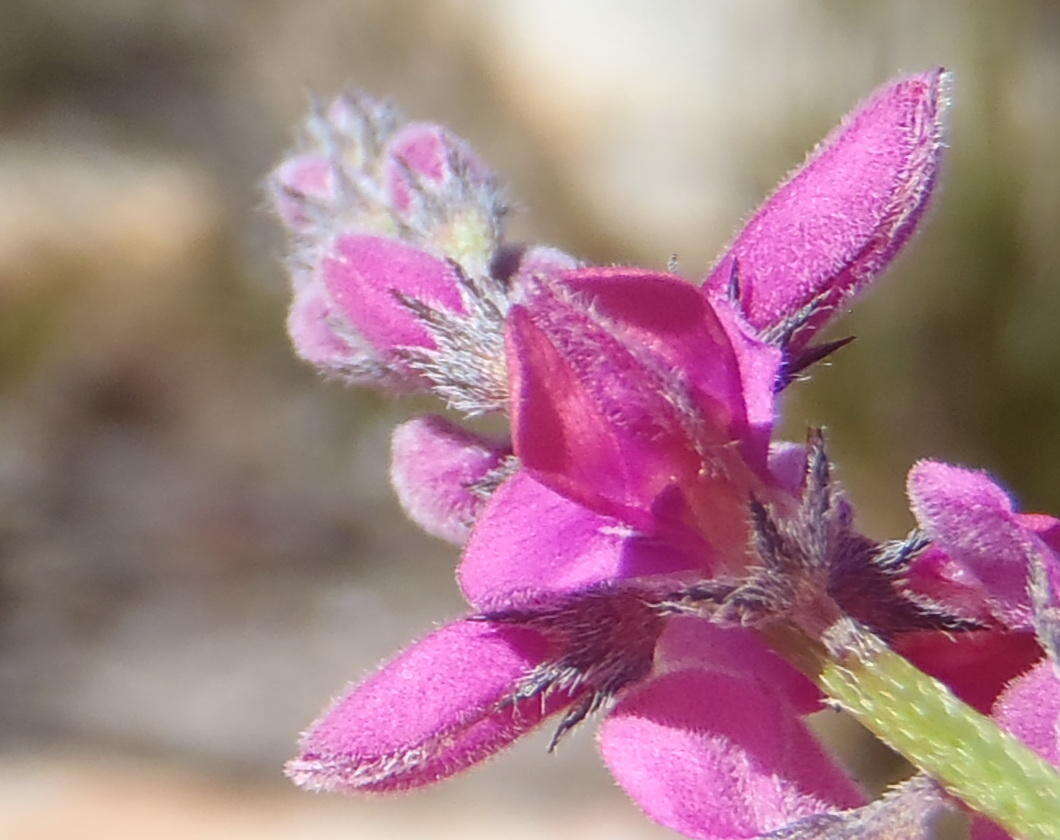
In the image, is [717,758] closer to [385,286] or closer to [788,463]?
[788,463]

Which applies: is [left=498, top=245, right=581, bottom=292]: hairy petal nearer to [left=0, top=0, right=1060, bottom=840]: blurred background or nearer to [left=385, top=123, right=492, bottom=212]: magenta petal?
[left=385, top=123, right=492, bottom=212]: magenta petal

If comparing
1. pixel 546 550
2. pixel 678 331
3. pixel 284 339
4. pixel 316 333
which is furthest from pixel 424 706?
pixel 284 339

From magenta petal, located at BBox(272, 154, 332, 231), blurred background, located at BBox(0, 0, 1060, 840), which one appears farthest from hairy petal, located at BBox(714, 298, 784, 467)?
blurred background, located at BBox(0, 0, 1060, 840)

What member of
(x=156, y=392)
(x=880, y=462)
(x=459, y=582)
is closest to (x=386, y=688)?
(x=459, y=582)

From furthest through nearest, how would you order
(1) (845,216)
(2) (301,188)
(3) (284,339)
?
1. (3) (284,339)
2. (2) (301,188)
3. (1) (845,216)

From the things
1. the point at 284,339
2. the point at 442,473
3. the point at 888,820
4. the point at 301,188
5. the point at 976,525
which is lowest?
the point at 888,820

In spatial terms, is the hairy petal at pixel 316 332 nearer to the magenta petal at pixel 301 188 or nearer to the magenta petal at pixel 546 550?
the magenta petal at pixel 301 188

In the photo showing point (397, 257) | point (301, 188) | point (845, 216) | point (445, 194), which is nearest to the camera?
point (845, 216)

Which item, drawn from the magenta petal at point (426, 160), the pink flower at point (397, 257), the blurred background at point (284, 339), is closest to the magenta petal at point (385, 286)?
the pink flower at point (397, 257)
